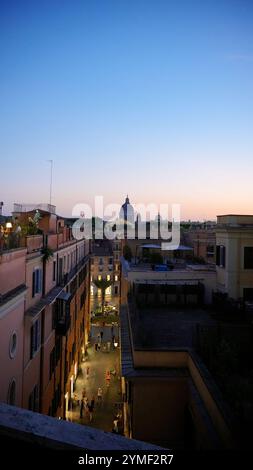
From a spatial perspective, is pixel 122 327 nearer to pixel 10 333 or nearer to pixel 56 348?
pixel 56 348

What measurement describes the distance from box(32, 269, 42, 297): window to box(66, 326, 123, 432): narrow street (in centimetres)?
1015

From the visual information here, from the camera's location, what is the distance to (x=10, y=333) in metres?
10.1

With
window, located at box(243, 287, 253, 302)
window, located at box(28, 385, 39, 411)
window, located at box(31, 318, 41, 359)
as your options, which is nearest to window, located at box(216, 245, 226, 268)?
window, located at box(243, 287, 253, 302)

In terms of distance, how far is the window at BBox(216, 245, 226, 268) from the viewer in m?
19.6

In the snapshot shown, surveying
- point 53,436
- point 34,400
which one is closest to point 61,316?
point 34,400

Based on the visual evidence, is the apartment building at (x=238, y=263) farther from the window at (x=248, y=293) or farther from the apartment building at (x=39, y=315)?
the apartment building at (x=39, y=315)

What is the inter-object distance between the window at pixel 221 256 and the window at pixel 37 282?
10.4m

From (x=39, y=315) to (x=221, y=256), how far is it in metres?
11.0

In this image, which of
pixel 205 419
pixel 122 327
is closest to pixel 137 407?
pixel 205 419

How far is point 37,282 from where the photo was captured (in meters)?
13.7

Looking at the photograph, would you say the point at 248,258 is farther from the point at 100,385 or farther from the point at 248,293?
the point at 100,385

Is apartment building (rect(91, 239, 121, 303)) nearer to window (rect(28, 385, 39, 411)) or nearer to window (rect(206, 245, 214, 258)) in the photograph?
window (rect(206, 245, 214, 258))

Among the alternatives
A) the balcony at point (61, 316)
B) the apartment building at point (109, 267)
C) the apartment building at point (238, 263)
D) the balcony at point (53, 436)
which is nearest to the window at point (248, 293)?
the apartment building at point (238, 263)
